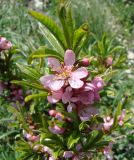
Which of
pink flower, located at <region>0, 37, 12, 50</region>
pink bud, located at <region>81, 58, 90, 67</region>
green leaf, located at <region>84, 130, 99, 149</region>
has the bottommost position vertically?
green leaf, located at <region>84, 130, 99, 149</region>

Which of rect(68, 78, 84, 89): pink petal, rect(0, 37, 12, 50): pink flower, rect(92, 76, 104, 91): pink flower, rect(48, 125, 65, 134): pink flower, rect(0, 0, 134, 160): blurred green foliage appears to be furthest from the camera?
rect(0, 0, 134, 160): blurred green foliage

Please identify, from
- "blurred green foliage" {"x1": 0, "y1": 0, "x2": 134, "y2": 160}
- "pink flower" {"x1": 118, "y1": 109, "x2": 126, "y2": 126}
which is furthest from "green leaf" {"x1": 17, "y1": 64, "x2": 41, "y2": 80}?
"blurred green foliage" {"x1": 0, "y1": 0, "x2": 134, "y2": 160}

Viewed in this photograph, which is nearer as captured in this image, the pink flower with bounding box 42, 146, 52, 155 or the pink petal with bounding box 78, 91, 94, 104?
the pink petal with bounding box 78, 91, 94, 104

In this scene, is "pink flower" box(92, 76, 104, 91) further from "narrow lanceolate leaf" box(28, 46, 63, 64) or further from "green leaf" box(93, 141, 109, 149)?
"green leaf" box(93, 141, 109, 149)

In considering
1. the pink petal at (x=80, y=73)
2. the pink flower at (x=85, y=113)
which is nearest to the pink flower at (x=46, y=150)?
the pink flower at (x=85, y=113)

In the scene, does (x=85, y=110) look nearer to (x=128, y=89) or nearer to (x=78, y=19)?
(x=128, y=89)

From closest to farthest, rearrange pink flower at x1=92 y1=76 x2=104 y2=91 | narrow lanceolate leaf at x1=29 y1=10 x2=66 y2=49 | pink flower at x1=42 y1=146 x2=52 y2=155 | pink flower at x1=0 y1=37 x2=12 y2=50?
narrow lanceolate leaf at x1=29 y1=10 x2=66 y2=49 < pink flower at x1=92 y1=76 x2=104 y2=91 < pink flower at x1=42 y1=146 x2=52 y2=155 < pink flower at x1=0 y1=37 x2=12 y2=50
